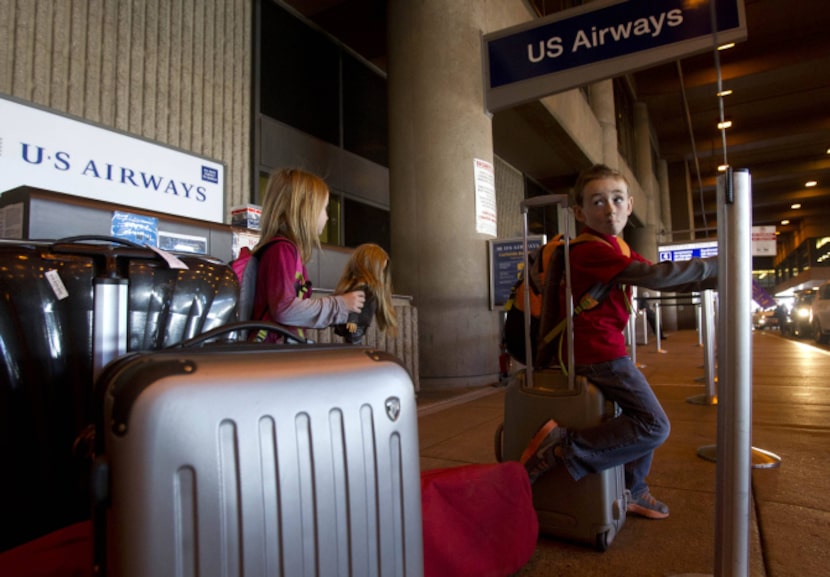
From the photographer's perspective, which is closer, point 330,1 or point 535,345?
point 535,345

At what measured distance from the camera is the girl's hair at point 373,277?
125 inches

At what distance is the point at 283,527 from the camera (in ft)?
2.84

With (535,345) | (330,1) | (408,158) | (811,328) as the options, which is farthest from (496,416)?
(811,328)

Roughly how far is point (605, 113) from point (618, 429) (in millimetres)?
14064

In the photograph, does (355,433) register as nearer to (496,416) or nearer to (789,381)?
(496,416)

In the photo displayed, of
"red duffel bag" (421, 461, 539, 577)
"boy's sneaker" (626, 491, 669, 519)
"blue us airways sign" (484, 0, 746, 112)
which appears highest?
"blue us airways sign" (484, 0, 746, 112)

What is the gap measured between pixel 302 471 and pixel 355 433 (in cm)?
13

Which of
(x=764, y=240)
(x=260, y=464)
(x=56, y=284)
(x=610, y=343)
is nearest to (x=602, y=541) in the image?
(x=610, y=343)

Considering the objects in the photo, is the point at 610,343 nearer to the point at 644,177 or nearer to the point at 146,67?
the point at 146,67

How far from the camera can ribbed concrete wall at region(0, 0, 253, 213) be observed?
14.2ft

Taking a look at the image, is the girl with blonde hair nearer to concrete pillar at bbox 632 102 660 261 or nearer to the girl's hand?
the girl's hand

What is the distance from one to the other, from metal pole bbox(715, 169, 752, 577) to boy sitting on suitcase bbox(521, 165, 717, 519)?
0.37 meters

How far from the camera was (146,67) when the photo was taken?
5.18 m

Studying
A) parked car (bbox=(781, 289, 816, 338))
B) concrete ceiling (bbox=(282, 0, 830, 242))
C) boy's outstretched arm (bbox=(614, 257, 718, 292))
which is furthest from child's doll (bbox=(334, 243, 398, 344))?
parked car (bbox=(781, 289, 816, 338))
